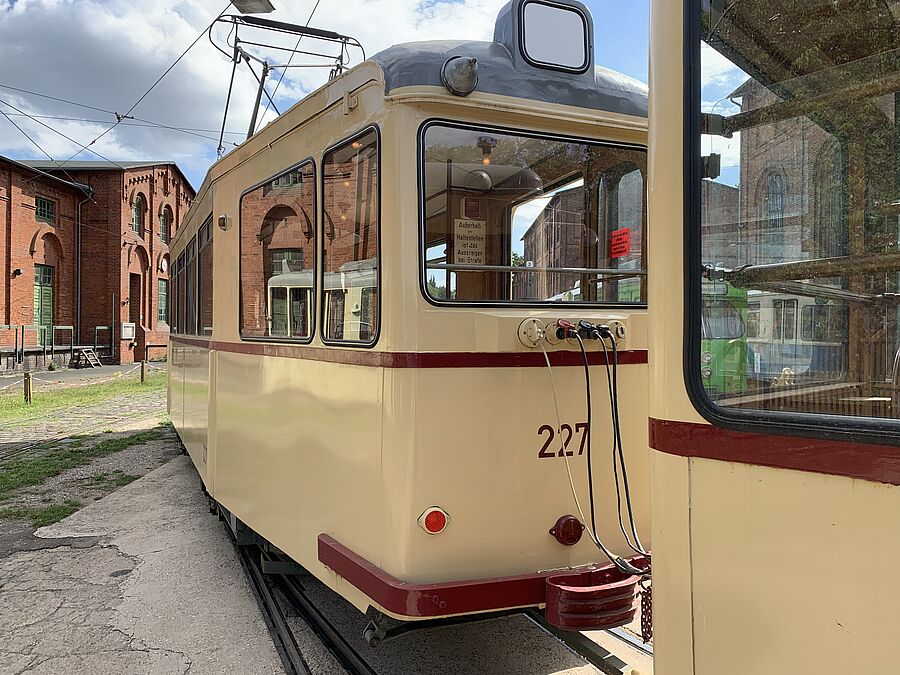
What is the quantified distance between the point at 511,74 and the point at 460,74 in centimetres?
31

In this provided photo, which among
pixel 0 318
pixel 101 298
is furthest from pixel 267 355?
pixel 101 298

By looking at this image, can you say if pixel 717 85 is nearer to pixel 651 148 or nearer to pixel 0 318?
pixel 651 148

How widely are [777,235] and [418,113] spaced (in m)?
1.77

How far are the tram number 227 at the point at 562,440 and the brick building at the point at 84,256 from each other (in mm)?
27466

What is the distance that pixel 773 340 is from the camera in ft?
5.46

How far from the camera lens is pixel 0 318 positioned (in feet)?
84.4

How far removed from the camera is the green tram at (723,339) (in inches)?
66.2

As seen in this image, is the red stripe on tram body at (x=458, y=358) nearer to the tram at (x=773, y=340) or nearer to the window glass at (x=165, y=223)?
the tram at (x=773, y=340)

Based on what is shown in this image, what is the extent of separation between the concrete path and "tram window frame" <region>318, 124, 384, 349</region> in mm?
1785

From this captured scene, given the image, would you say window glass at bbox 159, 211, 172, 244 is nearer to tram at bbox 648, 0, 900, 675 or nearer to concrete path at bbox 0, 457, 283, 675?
concrete path at bbox 0, 457, 283, 675

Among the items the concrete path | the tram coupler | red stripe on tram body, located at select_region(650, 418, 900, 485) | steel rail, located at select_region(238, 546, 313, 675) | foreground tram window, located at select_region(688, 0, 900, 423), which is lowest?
the concrete path

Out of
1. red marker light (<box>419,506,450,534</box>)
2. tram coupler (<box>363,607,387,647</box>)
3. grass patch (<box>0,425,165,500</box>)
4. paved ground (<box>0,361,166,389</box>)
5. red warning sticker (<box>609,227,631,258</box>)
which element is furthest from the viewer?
paved ground (<box>0,361,166,389</box>)

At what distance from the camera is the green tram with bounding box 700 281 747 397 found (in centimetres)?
168

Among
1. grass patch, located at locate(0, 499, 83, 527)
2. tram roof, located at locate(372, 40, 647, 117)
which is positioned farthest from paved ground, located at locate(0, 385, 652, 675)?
tram roof, located at locate(372, 40, 647, 117)
